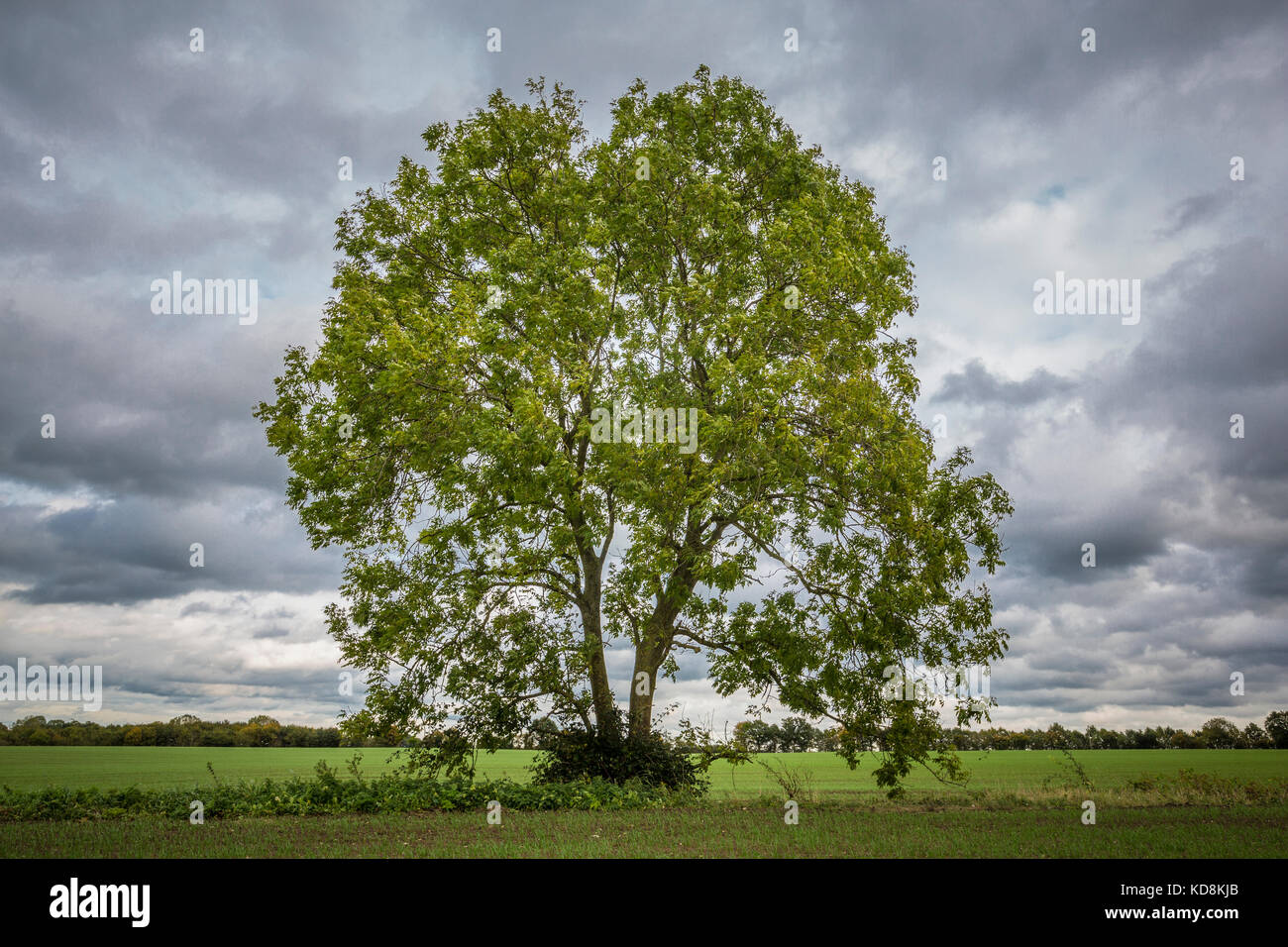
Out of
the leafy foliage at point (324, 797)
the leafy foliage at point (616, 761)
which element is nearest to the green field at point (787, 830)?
the leafy foliage at point (324, 797)

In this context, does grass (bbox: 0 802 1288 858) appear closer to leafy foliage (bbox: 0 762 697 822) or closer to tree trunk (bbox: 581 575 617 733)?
leafy foliage (bbox: 0 762 697 822)

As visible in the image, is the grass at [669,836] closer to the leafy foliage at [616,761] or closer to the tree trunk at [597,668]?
the leafy foliage at [616,761]

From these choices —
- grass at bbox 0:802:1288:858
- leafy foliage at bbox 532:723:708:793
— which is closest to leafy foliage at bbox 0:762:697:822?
leafy foliage at bbox 532:723:708:793

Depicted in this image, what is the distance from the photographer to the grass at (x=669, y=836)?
10.2 m

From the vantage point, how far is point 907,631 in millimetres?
17016

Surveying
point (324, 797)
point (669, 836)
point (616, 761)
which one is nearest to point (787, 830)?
point (669, 836)

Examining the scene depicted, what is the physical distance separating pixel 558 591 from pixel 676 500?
4168mm

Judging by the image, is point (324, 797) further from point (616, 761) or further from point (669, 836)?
point (669, 836)

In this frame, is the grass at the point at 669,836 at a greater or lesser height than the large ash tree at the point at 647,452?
lesser

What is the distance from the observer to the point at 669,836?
1176cm

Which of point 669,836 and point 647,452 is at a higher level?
point 647,452

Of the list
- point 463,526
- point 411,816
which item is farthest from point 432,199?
point 411,816

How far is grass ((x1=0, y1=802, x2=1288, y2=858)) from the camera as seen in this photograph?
1016 cm
